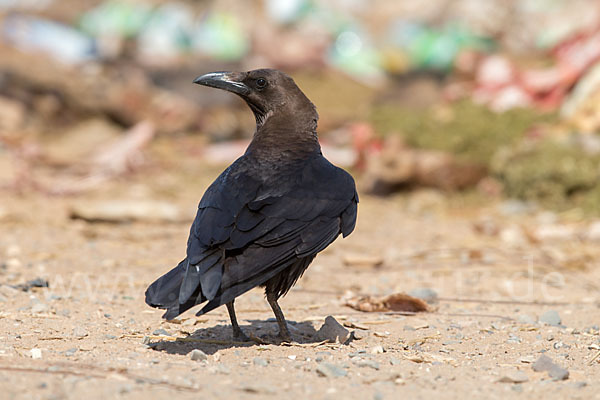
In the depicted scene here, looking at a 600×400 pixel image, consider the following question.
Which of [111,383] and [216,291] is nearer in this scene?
[111,383]

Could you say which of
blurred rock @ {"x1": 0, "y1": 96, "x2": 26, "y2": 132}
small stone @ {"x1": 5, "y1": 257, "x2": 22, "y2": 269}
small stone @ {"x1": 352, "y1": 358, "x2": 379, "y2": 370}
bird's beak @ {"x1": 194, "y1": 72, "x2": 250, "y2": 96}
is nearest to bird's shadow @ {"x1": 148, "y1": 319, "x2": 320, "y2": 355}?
small stone @ {"x1": 352, "y1": 358, "x2": 379, "y2": 370}

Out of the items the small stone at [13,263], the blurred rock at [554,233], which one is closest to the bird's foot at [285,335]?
the small stone at [13,263]

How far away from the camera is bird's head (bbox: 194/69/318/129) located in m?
4.02

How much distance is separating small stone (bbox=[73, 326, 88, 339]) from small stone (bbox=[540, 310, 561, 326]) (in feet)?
7.26

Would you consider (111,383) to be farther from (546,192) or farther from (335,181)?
(546,192)

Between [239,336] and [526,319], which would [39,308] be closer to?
[239,336]

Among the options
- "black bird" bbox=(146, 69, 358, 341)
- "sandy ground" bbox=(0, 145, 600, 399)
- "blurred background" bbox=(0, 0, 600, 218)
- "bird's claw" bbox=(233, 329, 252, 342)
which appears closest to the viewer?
"sandy ground" bbox=(0, 145, 600, 399)

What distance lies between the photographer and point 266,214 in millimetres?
3371

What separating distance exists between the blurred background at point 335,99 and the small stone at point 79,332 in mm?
4162

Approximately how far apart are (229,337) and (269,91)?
122cm

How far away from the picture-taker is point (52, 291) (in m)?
4.28

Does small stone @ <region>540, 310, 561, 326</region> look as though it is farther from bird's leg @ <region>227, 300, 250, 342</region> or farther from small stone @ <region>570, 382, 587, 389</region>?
bird's leg @ <region>227, 300, 250, 342</region>

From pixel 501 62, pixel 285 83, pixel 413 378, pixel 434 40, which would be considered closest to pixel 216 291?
pixel 413 378

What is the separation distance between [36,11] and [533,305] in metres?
19.4
